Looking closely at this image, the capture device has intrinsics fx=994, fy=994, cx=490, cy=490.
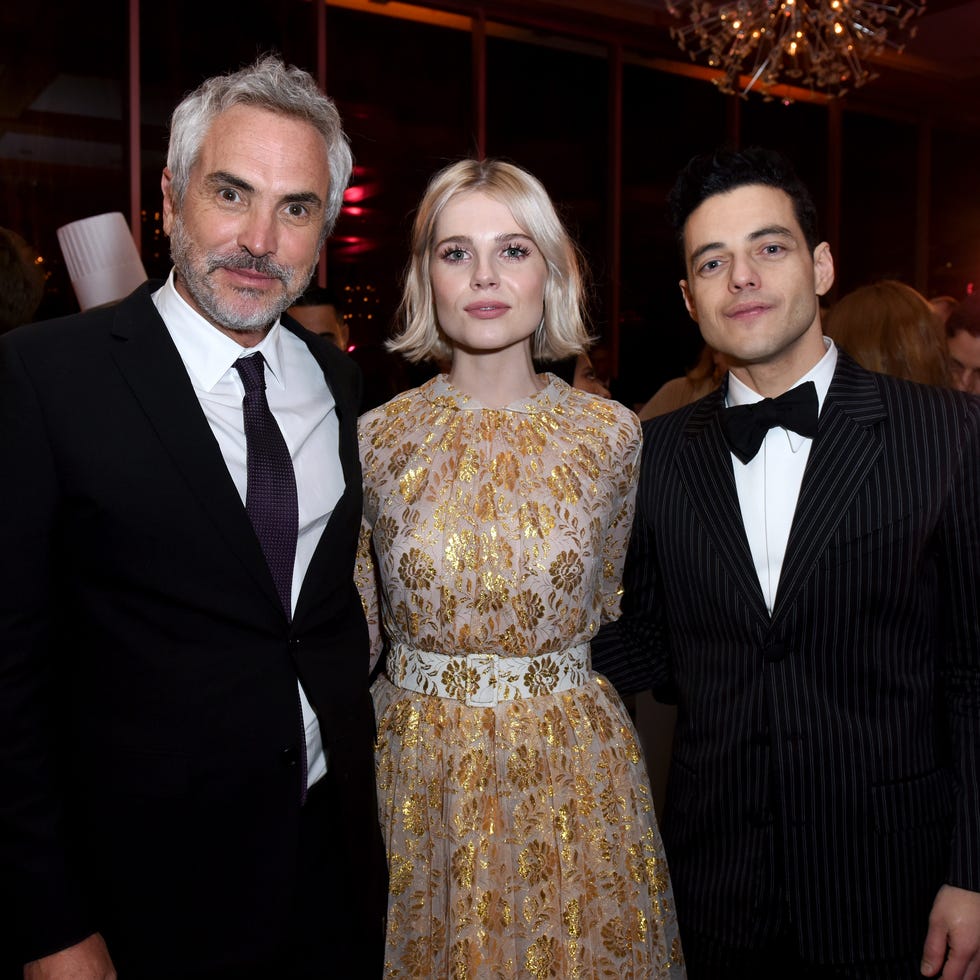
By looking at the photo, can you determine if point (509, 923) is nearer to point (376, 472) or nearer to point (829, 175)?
point (376, 472)

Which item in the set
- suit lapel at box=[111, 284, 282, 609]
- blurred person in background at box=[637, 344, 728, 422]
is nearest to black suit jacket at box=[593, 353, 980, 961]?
suit lapel at box=[111, 284, 282, 609]

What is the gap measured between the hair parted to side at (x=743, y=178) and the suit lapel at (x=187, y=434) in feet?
3.22

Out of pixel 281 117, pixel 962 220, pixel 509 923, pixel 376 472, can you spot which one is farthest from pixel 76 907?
pixel 962 220

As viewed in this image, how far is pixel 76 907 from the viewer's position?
139cm

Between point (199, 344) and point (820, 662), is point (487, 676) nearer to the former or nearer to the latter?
point (820, 662)

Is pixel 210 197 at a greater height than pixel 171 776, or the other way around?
pixel 210 197

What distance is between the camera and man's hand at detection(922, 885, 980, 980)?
1.55 metres

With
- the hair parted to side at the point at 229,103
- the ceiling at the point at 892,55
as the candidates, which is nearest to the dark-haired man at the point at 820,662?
the hair parted to side at the point at 229,103

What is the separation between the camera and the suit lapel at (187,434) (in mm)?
1451

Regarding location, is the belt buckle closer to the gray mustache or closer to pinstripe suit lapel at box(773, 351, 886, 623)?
pinstripe suit lapel at box(773, 351, 886, 623)

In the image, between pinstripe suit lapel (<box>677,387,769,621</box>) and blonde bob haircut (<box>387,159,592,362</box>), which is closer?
pinstripe suit lapel (<box>677,387,769,621</box>)

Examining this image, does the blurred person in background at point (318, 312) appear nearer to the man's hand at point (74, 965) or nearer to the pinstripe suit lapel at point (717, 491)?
the pinstripe suit lapel at point (717, 491)

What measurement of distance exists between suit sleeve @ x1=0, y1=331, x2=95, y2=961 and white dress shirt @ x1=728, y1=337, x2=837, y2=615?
1.13 m

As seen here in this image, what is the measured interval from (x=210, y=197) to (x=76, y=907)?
3.71ft
